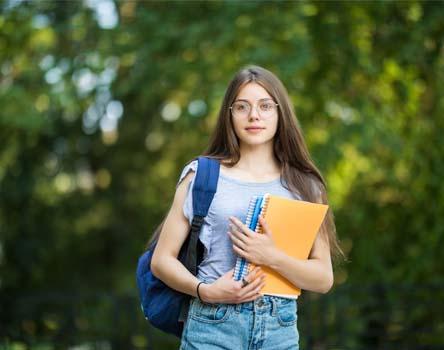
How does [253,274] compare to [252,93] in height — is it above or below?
below

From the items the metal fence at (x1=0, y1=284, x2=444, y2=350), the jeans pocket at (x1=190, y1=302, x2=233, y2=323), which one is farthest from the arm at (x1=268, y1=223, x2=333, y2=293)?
the metal fence at (x1=0, y1=284, x2=444, y2=350)

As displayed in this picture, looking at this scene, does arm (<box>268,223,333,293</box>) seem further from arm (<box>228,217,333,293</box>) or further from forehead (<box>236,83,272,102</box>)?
forehead (<box>236,83,272,102</box>)

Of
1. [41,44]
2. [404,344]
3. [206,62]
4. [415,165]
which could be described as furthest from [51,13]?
[404,344]

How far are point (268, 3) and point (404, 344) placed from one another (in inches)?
144

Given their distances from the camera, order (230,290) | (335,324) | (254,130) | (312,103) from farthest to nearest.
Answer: (312,103) → (335,324) → (254,130) → (230,290)

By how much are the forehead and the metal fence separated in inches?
188

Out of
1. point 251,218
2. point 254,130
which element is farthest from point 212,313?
point 254,130

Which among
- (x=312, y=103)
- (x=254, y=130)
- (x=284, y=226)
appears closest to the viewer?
(x=284, y=226)

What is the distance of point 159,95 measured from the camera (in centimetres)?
895

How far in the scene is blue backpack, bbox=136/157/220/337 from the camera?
254cm

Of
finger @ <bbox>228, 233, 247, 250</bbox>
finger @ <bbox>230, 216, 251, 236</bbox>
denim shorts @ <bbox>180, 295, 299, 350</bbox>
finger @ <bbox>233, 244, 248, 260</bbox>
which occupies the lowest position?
denim shorts @ <bbox>180, 295, 299, 350</bbox>

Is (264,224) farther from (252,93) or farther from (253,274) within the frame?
(252,93)

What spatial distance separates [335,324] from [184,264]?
525cm

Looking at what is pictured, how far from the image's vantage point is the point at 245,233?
8.13 ft
